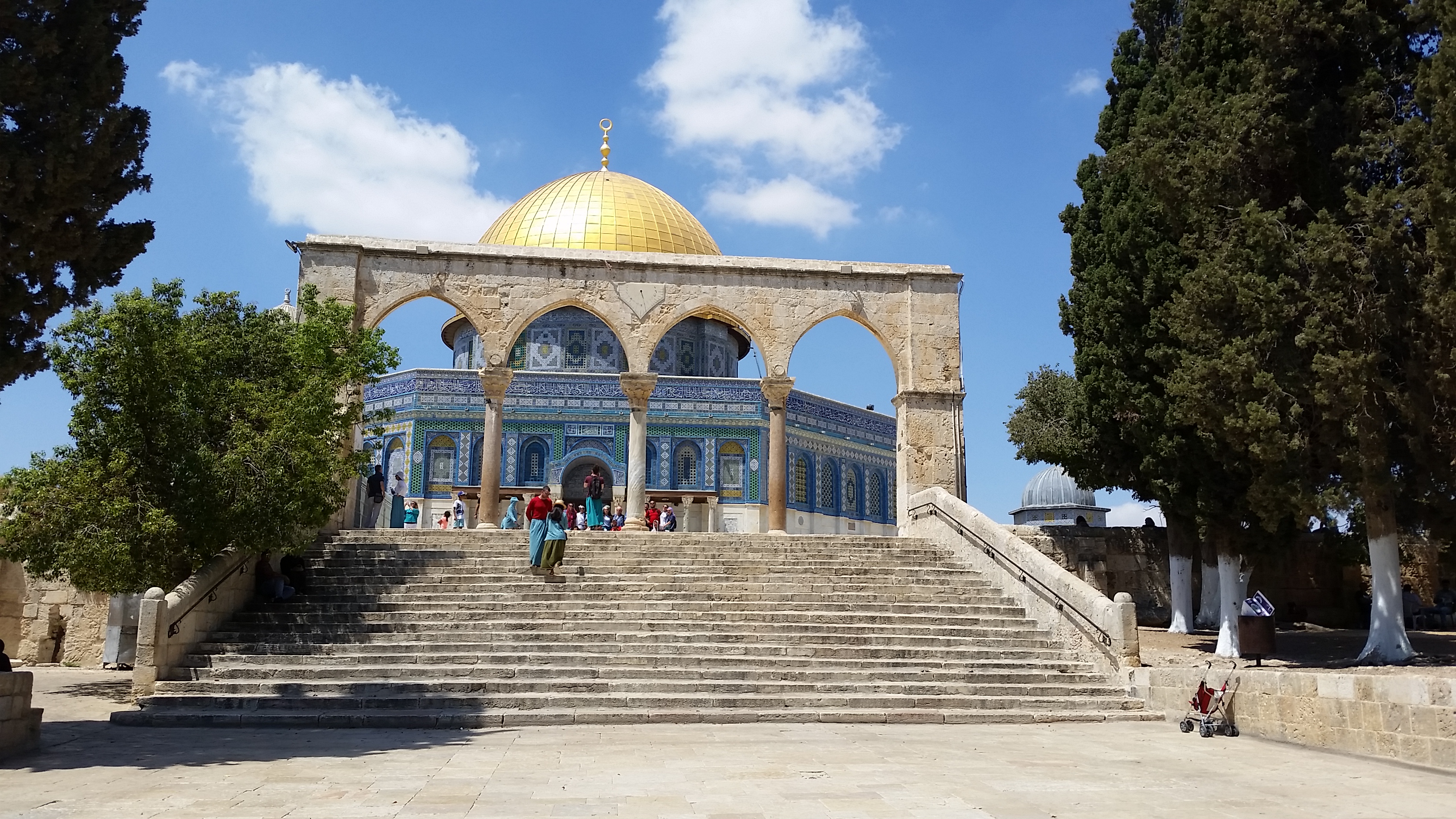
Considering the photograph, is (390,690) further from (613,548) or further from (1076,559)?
(1076,559)

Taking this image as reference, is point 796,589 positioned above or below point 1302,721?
above

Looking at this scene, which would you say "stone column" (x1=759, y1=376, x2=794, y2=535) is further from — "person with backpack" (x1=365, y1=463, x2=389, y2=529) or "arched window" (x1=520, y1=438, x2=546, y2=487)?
"arched window" (x1=520, y1=438, x2=546, y2=487)

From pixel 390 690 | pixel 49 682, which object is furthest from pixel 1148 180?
pixel 49 682

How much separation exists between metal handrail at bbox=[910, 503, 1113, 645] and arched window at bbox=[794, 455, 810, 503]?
14.4 metres

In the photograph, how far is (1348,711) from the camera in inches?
270

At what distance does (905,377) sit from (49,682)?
11.5 metres

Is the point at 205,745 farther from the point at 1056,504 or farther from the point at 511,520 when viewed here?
the point at 1056,504

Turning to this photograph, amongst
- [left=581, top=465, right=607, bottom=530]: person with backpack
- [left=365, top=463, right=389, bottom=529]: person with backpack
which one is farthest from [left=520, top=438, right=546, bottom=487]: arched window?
[left=581, top=465, right=607, bottom=530]: person with backpack

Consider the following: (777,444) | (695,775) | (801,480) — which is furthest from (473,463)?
(695,775)

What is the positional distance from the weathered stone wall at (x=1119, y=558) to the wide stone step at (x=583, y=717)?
709cm

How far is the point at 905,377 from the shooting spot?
16.3 metres

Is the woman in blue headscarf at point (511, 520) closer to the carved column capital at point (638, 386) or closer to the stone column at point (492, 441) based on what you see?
the stone column at point (492, 441)

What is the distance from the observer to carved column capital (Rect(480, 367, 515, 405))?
51.1ft

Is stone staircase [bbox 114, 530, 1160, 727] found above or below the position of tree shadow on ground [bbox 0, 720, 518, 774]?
above
